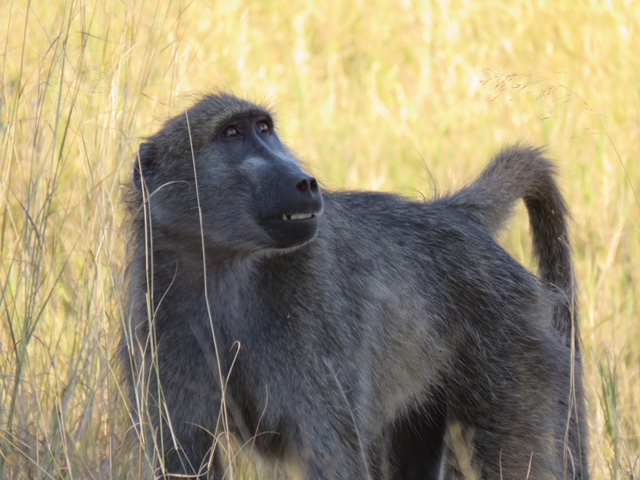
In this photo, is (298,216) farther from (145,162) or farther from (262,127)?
(145,162)

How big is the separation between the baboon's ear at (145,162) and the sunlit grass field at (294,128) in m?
0.14

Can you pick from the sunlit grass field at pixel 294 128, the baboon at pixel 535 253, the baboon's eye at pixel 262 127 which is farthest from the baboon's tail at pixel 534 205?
the baboon's eye at pixel 262 127

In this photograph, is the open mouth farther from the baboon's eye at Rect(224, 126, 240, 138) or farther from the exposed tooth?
the baboon's eye at Rect(224, 126, 240, 138)

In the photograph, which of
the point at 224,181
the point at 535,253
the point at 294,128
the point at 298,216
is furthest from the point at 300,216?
the point at 294,128

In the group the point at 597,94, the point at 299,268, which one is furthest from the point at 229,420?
the point at 597,94

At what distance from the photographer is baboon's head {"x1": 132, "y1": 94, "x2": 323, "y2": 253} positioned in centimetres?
326

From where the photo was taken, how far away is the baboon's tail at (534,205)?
4.14m

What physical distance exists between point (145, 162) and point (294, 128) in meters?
4.06

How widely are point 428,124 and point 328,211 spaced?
13.7 ft

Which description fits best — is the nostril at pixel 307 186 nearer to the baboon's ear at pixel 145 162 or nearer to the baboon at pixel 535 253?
the baboon's ear at pixel 145 162

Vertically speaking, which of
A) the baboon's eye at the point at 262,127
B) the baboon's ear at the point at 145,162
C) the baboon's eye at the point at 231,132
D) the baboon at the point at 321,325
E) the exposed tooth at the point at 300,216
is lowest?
the baboon at the point at 321,325

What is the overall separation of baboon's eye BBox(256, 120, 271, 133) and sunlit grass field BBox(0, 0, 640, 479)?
481mm

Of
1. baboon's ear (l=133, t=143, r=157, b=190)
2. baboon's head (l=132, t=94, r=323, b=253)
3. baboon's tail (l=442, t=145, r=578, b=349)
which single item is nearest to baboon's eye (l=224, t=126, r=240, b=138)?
baboon's head (l=132, t=94, r=323, b=253)

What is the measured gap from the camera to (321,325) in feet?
11.0
